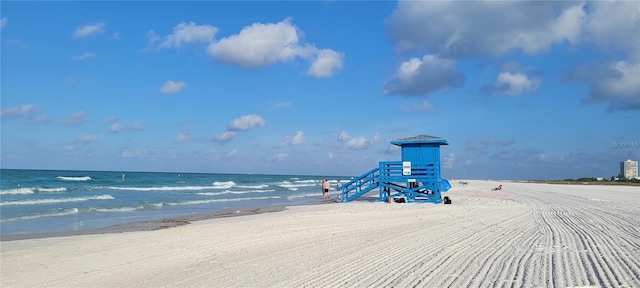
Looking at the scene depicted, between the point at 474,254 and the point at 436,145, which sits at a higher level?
the point at 436,145

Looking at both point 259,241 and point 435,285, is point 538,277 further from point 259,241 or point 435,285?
point 259,241

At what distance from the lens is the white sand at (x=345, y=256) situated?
584cm

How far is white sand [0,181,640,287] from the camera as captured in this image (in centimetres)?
584

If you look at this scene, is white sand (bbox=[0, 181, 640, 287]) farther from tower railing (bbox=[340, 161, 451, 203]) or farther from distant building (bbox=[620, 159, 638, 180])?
distant building (bbox=[620, 159, 638, 180])

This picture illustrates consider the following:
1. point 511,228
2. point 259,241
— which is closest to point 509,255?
A: point 511,228

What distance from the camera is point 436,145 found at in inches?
829

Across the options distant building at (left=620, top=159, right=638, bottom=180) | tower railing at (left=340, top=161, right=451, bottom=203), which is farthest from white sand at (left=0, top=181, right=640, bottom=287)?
distant building at (left=620, top=159, right=638, bottom=180)

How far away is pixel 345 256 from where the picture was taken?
7.39 m

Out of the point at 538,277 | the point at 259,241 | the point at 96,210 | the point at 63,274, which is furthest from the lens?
the point at 96,210

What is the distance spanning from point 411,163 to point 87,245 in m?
14.4

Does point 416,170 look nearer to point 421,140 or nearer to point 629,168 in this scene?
point 421,140

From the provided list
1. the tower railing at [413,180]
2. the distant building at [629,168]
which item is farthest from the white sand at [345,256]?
the distant building at [629,168]

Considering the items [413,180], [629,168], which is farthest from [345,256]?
[629,168]

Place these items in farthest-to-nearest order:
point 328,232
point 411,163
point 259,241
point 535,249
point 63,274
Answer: point 411,163, point 328,232, point 259,241, point 535,249, point 63,274
